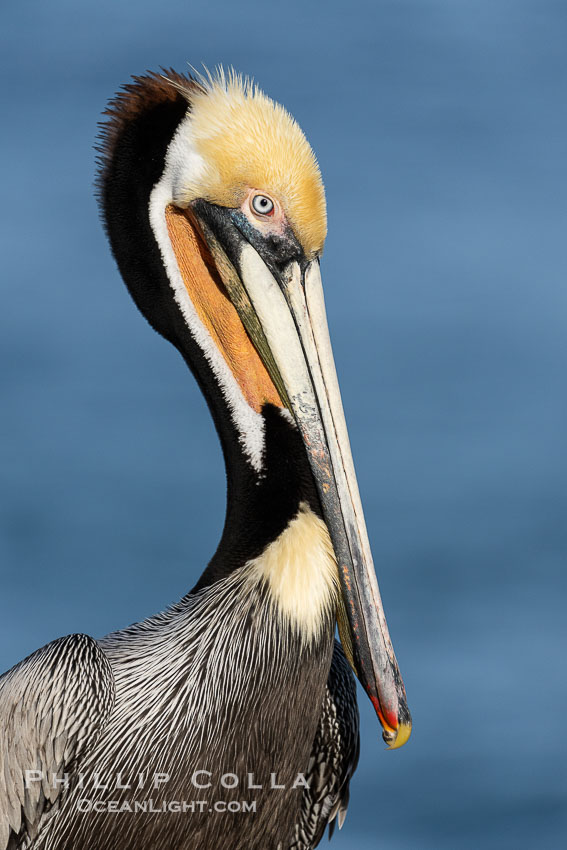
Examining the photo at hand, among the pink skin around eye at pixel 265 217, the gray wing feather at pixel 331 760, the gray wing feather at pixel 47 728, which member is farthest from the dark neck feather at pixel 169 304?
the gray wing feather at pixel 331 760

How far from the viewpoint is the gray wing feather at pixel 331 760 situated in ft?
12.9

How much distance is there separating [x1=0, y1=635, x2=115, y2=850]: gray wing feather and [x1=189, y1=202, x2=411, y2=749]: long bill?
2.42ft

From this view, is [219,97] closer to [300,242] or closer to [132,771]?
[300,242]

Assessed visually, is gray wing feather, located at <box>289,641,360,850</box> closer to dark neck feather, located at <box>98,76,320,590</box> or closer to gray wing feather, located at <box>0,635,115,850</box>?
dark neck feather, located at <box>98,76,320,590</box>

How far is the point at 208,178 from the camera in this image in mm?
3363

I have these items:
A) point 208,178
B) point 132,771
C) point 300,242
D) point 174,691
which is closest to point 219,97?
point 208,178

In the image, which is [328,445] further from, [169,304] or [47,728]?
[47,728]

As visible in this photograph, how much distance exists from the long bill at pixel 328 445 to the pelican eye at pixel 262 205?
0.33 ft

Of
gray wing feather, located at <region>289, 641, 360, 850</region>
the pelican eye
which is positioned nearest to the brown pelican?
the pelican eye

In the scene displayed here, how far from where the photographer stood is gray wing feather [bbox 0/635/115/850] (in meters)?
3.35

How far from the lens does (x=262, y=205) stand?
10.9ft

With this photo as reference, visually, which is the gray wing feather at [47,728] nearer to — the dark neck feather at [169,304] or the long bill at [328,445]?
the dark neck feather at [169,304]

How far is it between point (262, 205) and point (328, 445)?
69 centimetres

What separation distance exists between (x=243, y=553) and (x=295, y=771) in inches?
25.7
